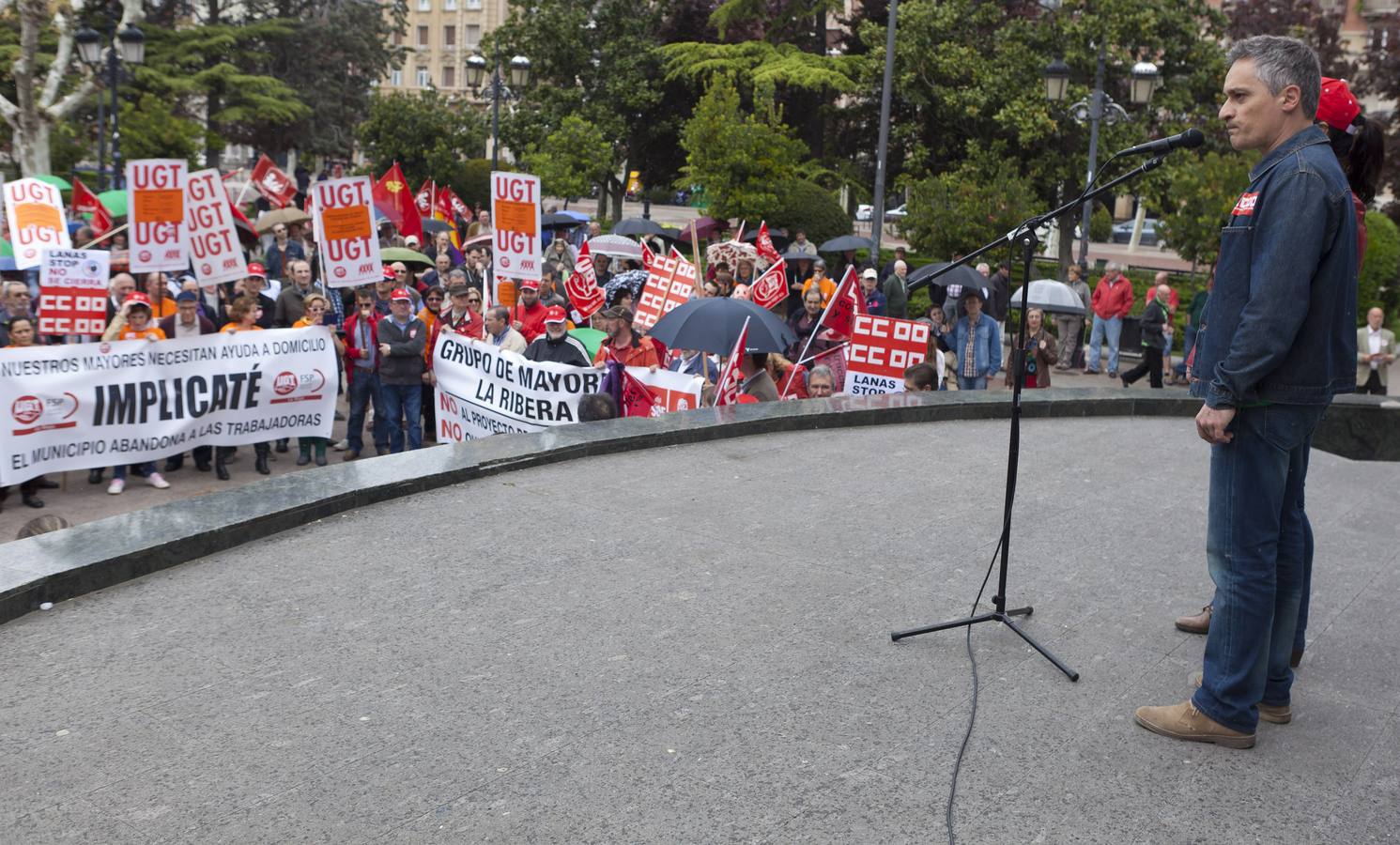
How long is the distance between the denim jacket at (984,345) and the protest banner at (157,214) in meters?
7.38

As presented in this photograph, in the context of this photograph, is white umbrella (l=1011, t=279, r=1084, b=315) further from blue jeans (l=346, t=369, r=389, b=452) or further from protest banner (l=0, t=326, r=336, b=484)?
protest banner (l=0, t=326, r=336, b=484)

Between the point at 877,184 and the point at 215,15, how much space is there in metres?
35.0

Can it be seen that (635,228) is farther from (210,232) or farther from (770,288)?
(210,232)

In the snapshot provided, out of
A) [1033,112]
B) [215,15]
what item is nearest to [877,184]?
[1033,112]

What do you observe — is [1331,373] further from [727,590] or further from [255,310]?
[255,310]

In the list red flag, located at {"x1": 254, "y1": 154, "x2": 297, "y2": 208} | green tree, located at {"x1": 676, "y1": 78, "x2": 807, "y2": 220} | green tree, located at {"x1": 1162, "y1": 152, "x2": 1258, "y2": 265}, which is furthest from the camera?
green tree, located at {"x1": 676, "y1": 78, "x2": 807, "y2": 220}

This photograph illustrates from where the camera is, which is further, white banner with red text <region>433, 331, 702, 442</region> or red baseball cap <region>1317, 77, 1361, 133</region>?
white banner with red text <region>433, 331, 702, 442</region>

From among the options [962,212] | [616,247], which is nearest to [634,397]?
[616,247]

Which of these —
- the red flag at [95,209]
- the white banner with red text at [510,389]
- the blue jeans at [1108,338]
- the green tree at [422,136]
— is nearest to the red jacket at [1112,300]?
the blue jeans at [1108,338]

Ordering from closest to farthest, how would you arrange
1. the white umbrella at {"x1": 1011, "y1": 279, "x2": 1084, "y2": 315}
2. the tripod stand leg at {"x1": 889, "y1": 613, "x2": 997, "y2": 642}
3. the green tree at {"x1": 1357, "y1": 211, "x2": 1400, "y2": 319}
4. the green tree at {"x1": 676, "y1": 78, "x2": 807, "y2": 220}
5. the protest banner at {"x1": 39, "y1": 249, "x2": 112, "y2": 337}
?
the tripod stand leg at {"x1": 889, "y1": 613, "x2": 997, "y2": 642} → the protest banner at {"x1": 39, "y1": 249, "x2": 112, "y2": 337} → the white umbrella at {"x1": 1011, "y1": 279, "x2": 1084, "y2": 315} → the green tree at {"x1": 1357, "y1": 211, "x2": 1400, "y2": 319} → the green tree at {"x1": 676, "y1": 78, "x2": 807, "y2": 220}

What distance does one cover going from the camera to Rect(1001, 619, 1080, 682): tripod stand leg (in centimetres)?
456

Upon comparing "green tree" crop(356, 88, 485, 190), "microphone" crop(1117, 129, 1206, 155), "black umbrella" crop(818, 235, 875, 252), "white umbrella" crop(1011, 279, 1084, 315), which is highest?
"green tree" crop(356, 88, 485, 190)

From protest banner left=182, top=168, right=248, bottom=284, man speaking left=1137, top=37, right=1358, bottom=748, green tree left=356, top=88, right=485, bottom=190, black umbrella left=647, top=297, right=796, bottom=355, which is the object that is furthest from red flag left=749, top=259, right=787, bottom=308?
green tree left=356, top=88, right=485, bottom=190

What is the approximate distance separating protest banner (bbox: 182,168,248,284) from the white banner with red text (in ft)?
6.85
